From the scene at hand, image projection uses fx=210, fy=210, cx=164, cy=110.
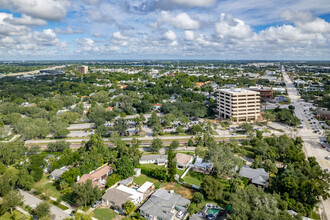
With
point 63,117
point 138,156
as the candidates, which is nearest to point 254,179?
point 138,156

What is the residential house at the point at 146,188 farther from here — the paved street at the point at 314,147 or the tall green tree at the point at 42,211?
the paved street at the point at 314,147

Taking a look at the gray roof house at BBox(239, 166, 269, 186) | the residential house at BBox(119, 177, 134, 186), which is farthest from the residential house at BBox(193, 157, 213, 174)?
the residential house at BBox(119, 177, 134, 186)

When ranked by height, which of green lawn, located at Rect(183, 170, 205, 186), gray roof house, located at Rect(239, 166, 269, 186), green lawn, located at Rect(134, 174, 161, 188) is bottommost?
green lawn, located at Rect(183, 170, 205, 186)

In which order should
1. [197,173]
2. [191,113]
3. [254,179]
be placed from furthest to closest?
[191,113] < [197,173] < [254,179]

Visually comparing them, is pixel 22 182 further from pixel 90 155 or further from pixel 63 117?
pixel 63 117

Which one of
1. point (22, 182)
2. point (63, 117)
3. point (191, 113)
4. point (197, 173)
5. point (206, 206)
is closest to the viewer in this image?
point (206, 206)

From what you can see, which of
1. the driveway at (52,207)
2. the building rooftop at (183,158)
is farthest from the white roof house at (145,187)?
the driveway at (52,207)

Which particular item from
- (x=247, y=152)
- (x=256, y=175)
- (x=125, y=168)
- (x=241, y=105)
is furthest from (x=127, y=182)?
(x=241, y=105)

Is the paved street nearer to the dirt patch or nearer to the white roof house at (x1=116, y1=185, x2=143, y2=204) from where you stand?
the dirt patch
